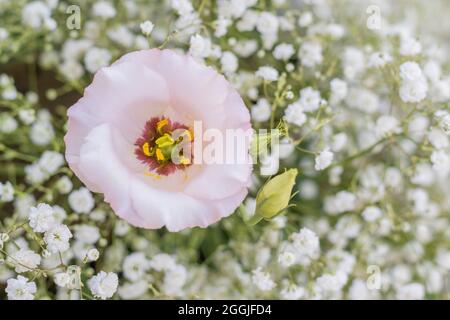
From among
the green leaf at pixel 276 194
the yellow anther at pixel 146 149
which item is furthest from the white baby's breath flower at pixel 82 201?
the green leaf at pixel 276 194

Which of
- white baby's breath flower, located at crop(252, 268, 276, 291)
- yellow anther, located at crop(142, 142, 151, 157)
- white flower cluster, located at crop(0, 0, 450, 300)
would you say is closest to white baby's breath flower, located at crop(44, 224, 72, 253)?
white flower cluster, located at crop(0, 0, 450, 300)

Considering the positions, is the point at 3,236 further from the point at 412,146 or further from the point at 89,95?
the point at 412,146

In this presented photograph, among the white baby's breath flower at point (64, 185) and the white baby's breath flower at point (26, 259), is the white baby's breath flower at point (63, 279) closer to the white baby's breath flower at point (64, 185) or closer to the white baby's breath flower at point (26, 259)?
the white baby's breath flower at point (26, 259)

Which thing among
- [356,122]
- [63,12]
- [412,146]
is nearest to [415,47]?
[356,122]

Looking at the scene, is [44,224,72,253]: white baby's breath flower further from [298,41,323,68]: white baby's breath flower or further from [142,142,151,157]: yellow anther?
[298,41,323,68]: white baby's breath flower

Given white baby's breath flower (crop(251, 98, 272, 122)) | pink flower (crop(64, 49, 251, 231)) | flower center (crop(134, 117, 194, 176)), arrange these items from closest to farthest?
pink flower (crop(64, 49, 251, 231))
flower center (crop(134, 117, 194, 176))
white baby's breath flower (crop(251, 98, 272, 122))

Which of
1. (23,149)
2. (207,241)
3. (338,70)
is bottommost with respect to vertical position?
(207,241)

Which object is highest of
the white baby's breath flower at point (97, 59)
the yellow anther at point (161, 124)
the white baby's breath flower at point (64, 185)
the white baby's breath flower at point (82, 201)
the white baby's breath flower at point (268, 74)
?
the white baby's breath flower at point (268, 74)

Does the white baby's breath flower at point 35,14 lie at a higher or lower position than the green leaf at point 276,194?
higher
